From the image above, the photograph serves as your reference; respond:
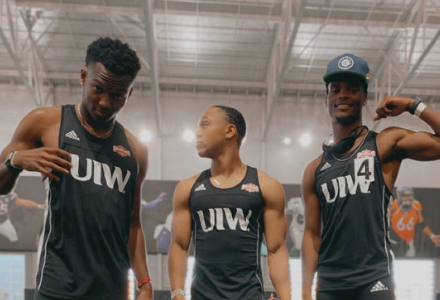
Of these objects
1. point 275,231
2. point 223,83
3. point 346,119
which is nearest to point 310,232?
point 275,231

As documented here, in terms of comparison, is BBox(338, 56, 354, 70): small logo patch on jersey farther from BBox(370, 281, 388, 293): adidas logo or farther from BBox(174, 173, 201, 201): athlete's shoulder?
BBox(370, 281, 388, 293): adidas logo

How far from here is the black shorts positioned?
2717 millimetres

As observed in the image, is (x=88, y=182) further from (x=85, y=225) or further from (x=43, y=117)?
(x=43, y=117)

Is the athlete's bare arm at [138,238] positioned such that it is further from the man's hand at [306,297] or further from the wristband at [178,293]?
the man's hand at [306,297]

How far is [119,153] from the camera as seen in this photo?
8.13ft

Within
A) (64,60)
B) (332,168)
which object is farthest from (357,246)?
(64,60)

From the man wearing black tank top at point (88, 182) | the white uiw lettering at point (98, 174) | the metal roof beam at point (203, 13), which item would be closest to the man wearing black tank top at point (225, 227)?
the man wearing black tank top at point (88, 182)

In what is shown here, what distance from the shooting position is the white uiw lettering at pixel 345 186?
9.48 ft

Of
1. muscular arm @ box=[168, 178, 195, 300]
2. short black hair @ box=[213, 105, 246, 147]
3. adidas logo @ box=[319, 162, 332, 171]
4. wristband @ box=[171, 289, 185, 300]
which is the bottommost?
wristband @ box=[171, 289, 185, 300]

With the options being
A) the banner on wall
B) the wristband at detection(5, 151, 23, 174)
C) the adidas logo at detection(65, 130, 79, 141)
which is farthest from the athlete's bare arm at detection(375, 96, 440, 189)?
the banner on wall

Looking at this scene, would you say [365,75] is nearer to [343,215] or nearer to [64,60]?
[343,215]

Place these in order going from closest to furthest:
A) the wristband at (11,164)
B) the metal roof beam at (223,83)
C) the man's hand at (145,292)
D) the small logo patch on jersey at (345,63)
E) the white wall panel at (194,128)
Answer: the wristband at (11,164), the man's hand at (145,292), the small logo patch on jersey at (345,63), the metal roof beam at (223,83), the white wall panel at (194,128)

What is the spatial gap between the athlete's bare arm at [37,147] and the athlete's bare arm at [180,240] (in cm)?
104

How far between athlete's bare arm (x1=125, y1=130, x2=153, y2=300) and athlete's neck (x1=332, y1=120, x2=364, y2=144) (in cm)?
124
